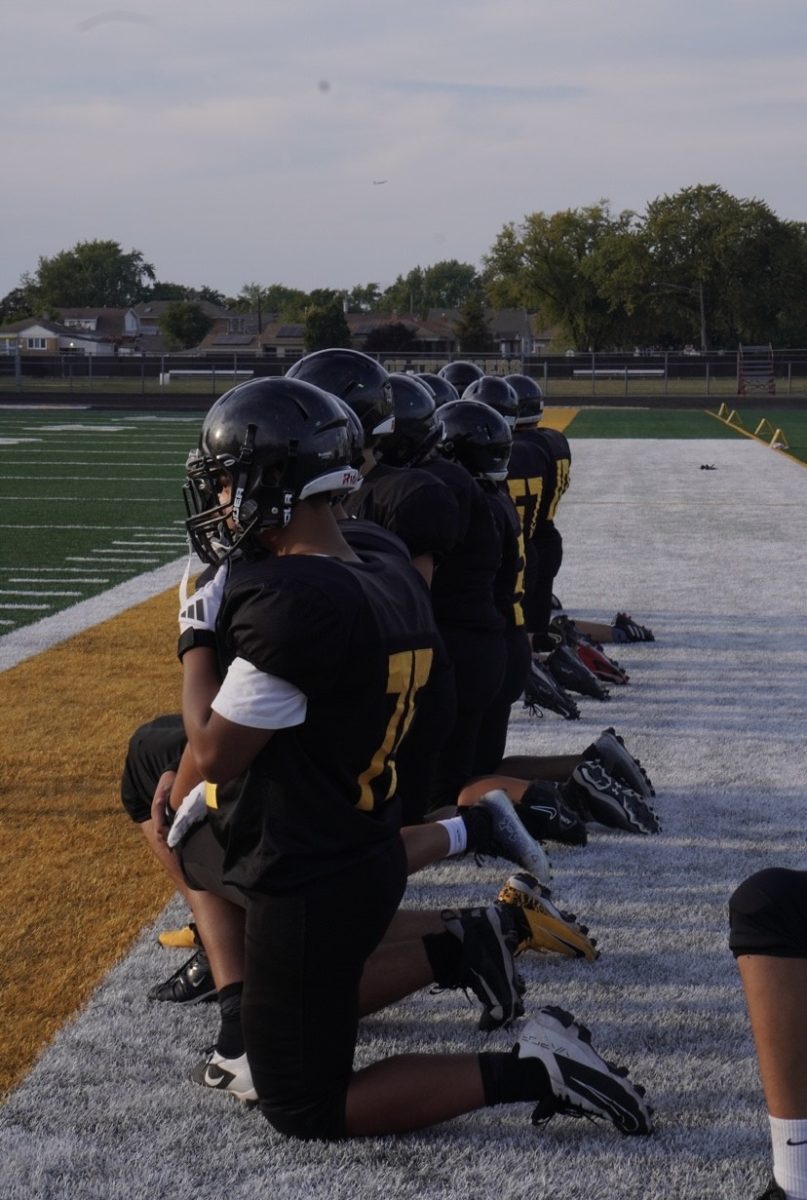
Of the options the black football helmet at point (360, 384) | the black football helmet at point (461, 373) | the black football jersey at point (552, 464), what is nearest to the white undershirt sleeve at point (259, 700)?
the black football helmet at point (360, 384)

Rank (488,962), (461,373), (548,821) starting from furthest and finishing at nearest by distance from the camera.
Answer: (461,373) < (548,821) < (488,962)

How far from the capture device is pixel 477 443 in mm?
5508

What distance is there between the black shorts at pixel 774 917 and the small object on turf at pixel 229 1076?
113 cm

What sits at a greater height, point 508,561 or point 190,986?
point 508,561

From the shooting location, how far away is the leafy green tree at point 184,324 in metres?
95.4

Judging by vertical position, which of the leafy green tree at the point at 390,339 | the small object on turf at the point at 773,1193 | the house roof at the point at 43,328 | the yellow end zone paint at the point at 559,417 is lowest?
the yellow end zone paint at the point at 559,417

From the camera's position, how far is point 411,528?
4.51m

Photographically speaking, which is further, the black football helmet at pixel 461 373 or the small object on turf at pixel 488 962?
the black football helmet at pixel 461 373

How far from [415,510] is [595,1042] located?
1739 mm

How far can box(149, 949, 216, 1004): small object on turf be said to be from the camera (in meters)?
3.76

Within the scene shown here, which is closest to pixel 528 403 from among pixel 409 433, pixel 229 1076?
pixel 409 433

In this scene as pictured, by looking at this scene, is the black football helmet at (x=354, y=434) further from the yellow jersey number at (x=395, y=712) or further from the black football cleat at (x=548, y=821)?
the black football cleat at (x=548, y=821)

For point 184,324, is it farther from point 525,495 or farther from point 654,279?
point 525,495

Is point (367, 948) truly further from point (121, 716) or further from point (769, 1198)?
point (121, 716)
